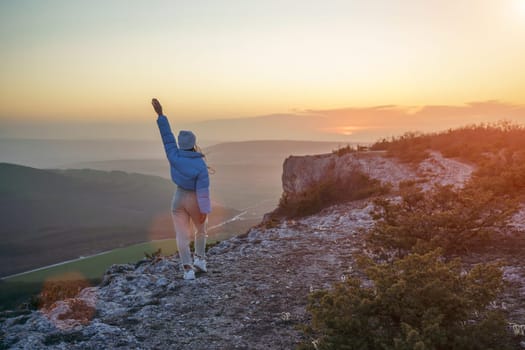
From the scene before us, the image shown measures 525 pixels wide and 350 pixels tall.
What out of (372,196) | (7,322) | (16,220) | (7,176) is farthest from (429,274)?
(7,176)

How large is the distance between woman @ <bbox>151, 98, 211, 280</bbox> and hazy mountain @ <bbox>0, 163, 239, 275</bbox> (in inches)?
3443

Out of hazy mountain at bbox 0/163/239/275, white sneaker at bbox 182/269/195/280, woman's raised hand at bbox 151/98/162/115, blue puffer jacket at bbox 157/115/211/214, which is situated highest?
woman's raised hand at bbox 151/98/162/115

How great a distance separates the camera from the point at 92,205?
135625mm

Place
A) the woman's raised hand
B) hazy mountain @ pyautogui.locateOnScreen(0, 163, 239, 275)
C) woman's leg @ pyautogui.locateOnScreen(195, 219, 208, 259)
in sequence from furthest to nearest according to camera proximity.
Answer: hazy mountain @ pyautogui.locateOnScreen(0, 163, 239, 275)
woman's leg @ pyautogui.locateOnScreen(195, 219, 208, 259)
the woman's raised hand

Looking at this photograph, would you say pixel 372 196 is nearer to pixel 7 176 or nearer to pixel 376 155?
pixel 376 155

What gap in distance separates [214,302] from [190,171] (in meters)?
2.10

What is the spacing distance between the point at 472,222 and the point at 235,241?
534 centimetres

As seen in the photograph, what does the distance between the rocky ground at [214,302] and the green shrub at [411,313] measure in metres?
0.66

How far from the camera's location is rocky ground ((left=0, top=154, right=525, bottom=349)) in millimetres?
5160

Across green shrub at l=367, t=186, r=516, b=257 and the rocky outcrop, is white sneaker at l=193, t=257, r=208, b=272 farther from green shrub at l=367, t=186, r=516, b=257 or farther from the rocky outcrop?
the rocky outcrop

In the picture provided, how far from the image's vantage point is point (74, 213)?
418 ft

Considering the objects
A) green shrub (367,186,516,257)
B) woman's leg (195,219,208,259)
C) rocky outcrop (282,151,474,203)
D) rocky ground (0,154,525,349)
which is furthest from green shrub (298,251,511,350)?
rocky outcrop (282,151,474,203)

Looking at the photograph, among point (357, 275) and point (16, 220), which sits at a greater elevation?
point (357, 275)

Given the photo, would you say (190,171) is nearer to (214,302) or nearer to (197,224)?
(197,224)
